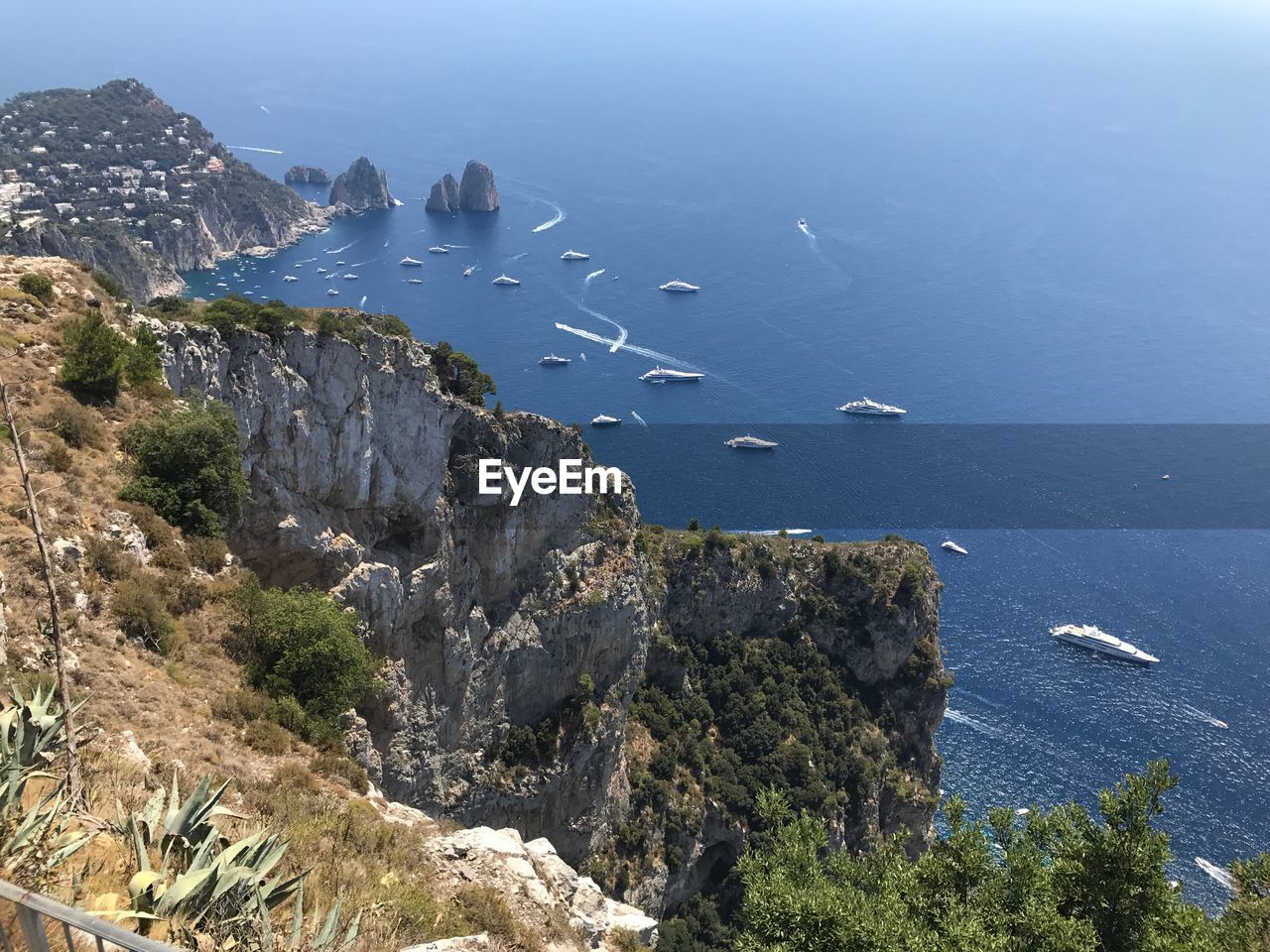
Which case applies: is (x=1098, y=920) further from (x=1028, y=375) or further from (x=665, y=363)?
(x=1028, y=375)

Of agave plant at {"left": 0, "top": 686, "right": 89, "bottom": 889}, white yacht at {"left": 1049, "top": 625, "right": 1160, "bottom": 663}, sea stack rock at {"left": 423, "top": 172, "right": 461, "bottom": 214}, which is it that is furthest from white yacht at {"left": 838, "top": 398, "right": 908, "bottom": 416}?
agave plant at {"left": 0, "top": 686, "right": 89, "bottom": 889}

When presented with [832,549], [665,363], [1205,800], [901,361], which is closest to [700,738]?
[832,549]

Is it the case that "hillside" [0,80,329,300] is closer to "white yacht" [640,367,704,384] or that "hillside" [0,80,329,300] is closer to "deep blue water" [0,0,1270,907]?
"deep blue water" [0,0,1270,907]

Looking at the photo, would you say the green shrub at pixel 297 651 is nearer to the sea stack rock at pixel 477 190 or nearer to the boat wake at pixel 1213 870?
the boat wake at pixel 1213 870

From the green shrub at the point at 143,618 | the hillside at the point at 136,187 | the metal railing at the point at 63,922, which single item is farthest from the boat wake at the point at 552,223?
the metal railing at the point at 63,922

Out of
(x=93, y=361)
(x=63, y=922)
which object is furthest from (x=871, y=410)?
(x=63, y=922)

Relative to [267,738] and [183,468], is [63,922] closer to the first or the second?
[267,738]

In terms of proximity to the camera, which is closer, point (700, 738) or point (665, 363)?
point (700, 738)
